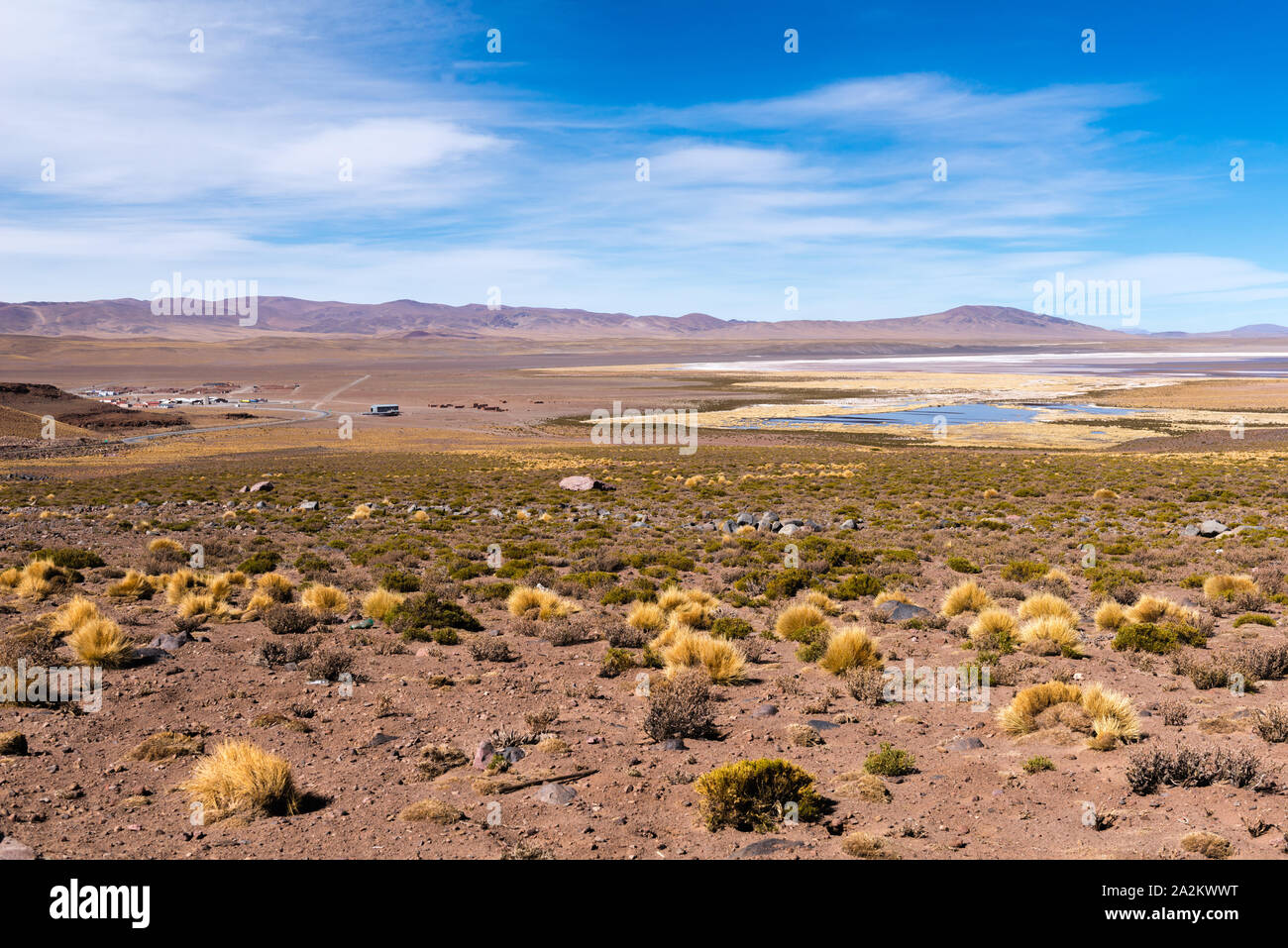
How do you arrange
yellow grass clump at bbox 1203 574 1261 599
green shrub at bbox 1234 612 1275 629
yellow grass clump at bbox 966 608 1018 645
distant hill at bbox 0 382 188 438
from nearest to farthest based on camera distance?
yellow grass clump at bbox 966 608 1018 645 → green shrub at bbox 1234 612 1275 629 → yellow grass clump at bbox 1203 574 1261 599 → distant hill at bbox 0 382 188 438

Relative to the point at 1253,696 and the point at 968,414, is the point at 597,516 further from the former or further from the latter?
the point at 968,414

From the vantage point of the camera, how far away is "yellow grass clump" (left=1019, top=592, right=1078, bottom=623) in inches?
442

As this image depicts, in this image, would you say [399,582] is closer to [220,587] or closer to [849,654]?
[220,587]

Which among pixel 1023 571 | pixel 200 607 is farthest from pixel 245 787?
pixel 1023 571

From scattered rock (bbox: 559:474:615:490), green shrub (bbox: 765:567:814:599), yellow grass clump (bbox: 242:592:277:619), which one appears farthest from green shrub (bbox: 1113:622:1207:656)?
scattered rock (bbox: 559:474:615:490)

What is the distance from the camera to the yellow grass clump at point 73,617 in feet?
34.4

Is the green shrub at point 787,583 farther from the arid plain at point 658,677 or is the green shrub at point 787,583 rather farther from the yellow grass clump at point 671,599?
the yellow grass clump at point 671,599

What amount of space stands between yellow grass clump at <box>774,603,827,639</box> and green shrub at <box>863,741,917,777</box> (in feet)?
13.5

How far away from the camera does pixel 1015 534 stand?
64.5ft

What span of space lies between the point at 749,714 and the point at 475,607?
6.11 m

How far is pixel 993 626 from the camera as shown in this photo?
35.7ft

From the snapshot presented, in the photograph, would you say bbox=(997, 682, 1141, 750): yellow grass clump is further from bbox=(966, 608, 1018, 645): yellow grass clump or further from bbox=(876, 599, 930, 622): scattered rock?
bbox=(876, 599, 930, 622): scattered rock

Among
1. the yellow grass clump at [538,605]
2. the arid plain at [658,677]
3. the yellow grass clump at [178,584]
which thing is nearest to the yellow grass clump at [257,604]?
the arid plain at [658,677]
